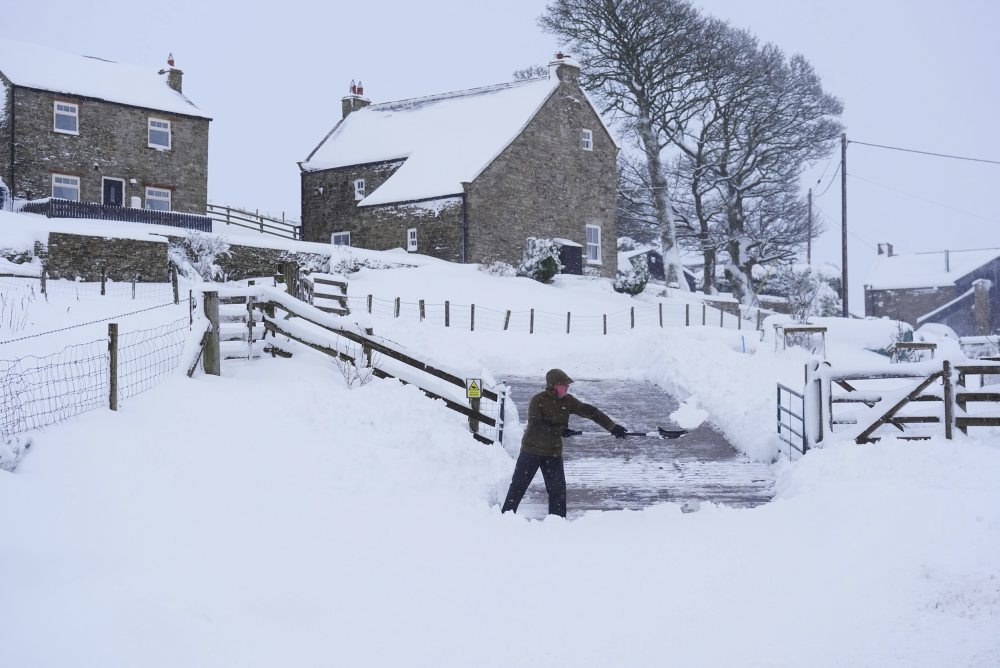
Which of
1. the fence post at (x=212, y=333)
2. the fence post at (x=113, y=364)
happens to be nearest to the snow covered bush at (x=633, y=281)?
the fence post at (x=212, y=333)

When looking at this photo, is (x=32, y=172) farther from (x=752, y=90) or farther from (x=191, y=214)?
(x=752, y=90)

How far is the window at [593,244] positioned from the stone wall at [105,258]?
21.5 meters

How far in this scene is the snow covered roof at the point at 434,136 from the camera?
39312 millimetres

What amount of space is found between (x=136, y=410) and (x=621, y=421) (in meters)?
8.44

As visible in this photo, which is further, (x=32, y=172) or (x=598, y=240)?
(x=598, y=240)

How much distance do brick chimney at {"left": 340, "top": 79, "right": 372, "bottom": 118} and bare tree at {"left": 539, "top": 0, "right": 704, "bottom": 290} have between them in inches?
429

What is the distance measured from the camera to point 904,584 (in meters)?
7.27

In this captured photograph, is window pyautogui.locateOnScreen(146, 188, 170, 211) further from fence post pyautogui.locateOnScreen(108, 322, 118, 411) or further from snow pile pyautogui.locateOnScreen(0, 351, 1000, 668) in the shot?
fence post pyautogui.locateOnScreen(108, 322, 118, 411)

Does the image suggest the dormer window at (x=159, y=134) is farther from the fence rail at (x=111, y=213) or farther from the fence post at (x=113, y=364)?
the fence post at (x=113, y=364)

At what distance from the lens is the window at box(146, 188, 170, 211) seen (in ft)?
127

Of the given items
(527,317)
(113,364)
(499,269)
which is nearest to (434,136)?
(499,269)

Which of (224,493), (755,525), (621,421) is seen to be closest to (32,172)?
(621,421)

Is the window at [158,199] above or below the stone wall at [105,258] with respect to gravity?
above

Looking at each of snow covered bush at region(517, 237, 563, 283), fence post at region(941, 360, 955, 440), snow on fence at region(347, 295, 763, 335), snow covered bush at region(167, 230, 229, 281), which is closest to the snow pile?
fence post at region(941, 360, 955, 440)
